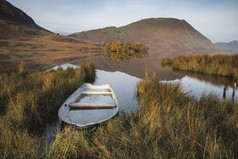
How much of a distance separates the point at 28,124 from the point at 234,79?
1356 cm

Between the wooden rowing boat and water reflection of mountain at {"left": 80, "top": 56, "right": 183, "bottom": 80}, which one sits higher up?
water reflection of mountain at {"left": 80, "top": 56, "right": 183, "bottom": 80}

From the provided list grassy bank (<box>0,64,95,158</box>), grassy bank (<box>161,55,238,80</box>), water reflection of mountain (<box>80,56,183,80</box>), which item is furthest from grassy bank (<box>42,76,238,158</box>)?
grassy bank (<box>161,55,238,80</box>)

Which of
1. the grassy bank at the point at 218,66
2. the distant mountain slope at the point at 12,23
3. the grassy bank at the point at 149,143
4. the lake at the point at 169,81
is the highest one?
the distant mountain slope at the point at 12,23

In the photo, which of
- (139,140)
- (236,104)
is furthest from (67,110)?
(236,104)

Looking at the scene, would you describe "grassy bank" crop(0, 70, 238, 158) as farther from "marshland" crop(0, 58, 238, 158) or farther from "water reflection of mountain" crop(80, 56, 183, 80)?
"water reflection of mountain" crop(80, 56, 183, 80)

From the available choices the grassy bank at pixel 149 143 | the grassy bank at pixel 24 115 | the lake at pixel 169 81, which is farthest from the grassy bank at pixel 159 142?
the lake at pixel 169 81

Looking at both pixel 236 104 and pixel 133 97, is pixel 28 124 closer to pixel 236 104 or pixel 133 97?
pixel 133 97

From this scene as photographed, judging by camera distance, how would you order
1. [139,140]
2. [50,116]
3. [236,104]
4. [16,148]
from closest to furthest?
[16,148], [139,140], [236,104], [50,116]

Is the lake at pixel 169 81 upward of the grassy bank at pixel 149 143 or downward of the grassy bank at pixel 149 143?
downward

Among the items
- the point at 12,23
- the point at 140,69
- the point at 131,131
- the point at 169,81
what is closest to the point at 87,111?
the point at 131,131

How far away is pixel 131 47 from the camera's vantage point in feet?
221

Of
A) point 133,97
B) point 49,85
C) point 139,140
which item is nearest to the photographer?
point 139,140

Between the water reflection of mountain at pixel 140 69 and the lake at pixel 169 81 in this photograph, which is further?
the water reflection of mountain at pixel 140 69

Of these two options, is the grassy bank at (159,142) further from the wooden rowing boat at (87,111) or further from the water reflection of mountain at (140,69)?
the water reflection of mountain at (140,69)
